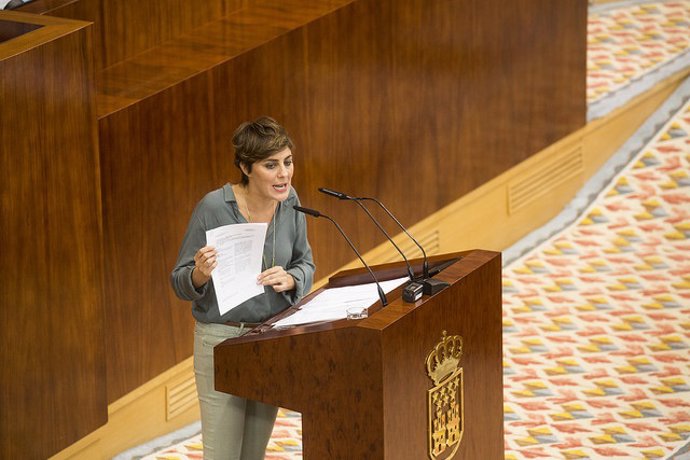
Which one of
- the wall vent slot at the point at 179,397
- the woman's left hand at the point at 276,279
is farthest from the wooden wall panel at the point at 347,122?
the woman's left hand at the point at 276,279

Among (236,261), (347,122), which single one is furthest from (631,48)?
(236,261)

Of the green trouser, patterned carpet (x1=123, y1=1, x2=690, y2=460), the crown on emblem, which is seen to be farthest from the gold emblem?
patterned carpet (x1=123, y1=1, x2=690, y2=460)

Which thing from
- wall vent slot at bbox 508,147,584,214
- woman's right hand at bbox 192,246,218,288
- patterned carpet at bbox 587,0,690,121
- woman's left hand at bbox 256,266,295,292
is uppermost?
woman's right hand at bbox 192,246,218,288

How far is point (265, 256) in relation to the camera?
4203 mm

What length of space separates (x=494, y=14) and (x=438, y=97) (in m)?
0.69

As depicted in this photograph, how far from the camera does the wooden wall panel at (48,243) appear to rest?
4406 millimetres

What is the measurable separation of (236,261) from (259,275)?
9cm

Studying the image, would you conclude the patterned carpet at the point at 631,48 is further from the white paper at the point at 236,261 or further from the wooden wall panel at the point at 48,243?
the white paper at the point at 236,261

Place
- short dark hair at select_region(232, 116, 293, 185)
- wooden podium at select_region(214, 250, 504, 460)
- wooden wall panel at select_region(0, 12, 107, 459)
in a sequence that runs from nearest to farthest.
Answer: wooden podium at select_region(214, 250, 504, 460) < short dark hair at select_region(232, 116, 293, 185) < wooden wall panel at select_region(0, 12, 107, 459)

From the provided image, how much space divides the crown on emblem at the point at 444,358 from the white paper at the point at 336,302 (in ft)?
0.70

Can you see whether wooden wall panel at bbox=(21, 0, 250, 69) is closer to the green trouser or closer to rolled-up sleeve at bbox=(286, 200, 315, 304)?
rolled-up sleeve at bbox=(286, 200, 315, 304)

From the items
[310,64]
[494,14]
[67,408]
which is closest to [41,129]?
[67,408]

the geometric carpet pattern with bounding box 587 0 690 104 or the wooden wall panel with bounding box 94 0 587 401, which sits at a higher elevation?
the wooden wall panel with bounding box 94 0 587 401

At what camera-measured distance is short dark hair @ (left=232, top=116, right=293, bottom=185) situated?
4012 millimetres
